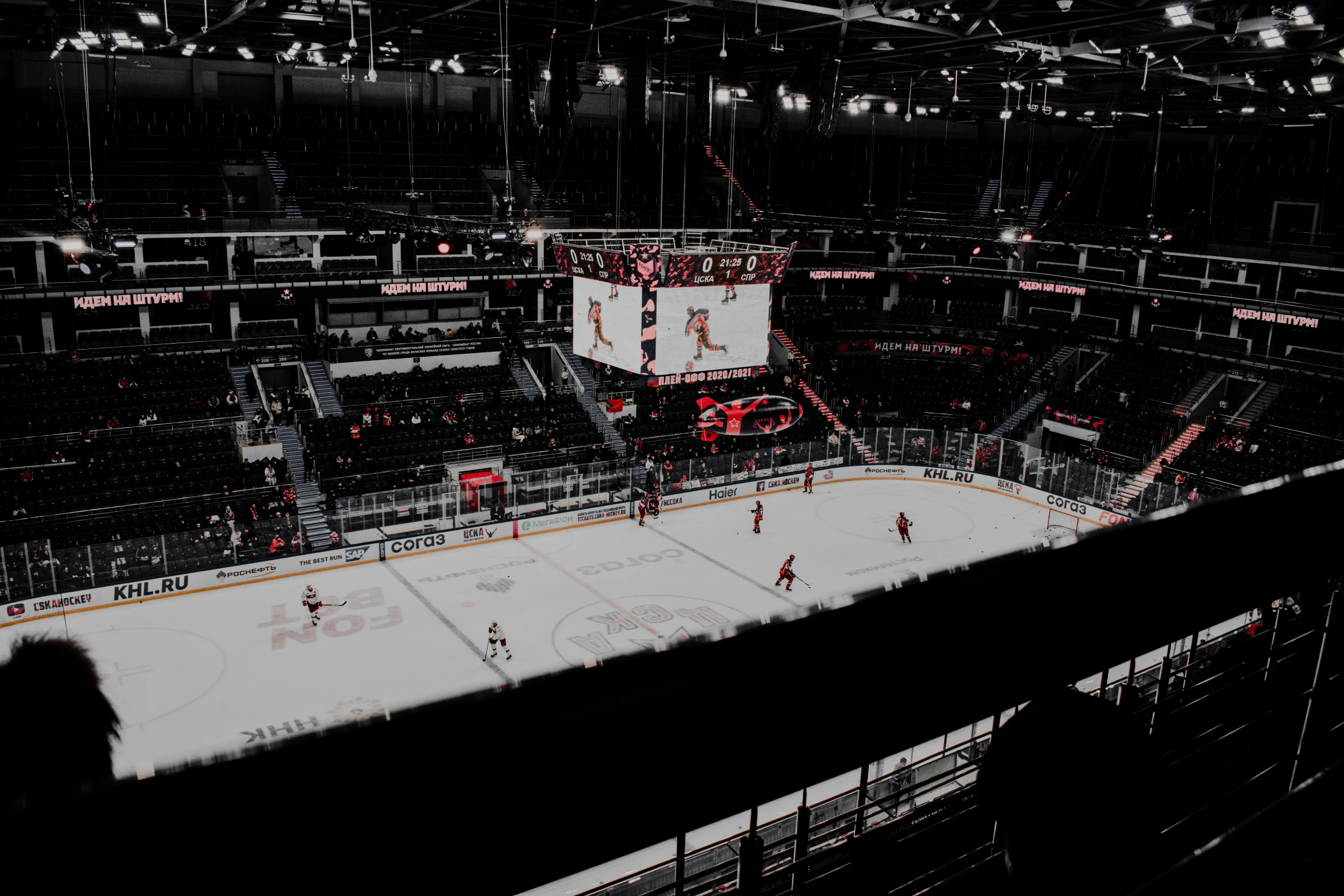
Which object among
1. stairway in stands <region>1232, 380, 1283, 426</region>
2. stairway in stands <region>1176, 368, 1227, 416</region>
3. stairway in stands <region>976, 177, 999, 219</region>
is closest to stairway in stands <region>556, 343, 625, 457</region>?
stairway in stands <region>1176, 368, 1227, 416</region>

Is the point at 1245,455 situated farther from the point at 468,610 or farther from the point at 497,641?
the point at 497,641

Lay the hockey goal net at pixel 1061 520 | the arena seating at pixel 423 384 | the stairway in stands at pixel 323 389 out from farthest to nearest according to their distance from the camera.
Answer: the arena seating at pixel 423 384 < the stairway in stands at pixel 323 389 < the hockey goal net at pixel 1061 520

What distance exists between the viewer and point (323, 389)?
107ft

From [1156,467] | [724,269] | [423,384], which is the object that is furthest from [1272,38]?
[423,384]

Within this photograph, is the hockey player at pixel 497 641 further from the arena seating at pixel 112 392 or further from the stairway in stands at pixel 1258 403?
the stairway in stands at pixel 1258 403

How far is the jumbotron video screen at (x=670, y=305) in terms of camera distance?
21734 millimetres

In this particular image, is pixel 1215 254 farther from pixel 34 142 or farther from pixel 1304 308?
pixel 34 142

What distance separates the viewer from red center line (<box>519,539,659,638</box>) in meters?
20.8

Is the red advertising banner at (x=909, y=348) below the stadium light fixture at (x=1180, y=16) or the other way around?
below

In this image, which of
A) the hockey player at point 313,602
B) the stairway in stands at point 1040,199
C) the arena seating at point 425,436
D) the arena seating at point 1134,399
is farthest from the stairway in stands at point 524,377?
the stairway in stands at point 1040,199

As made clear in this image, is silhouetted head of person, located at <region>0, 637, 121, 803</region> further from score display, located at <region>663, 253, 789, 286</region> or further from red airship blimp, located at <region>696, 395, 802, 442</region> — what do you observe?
red airship blimp, located at <region>696, 395, 802, 442</region>

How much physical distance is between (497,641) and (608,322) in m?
7.79

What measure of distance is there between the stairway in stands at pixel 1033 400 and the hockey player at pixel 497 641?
2190 cm

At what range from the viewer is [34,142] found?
1270 inches
